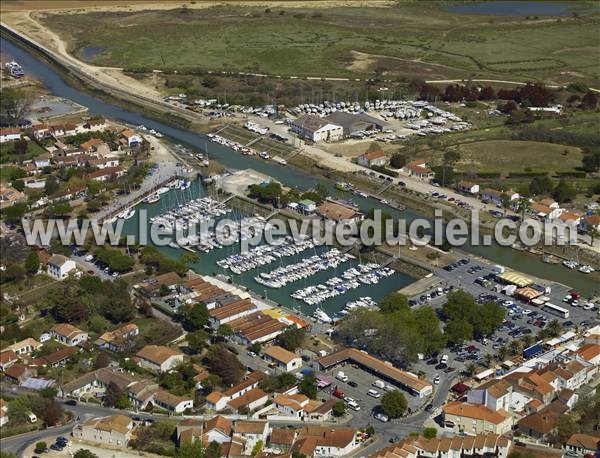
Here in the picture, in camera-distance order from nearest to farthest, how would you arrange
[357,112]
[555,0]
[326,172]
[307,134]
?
[326,172] < [307,134] < [357,112] < [555,0]

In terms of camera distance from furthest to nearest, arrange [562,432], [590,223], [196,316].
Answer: [590,223], [196,316], [562,432]

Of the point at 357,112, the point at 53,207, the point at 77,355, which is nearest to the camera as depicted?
the point at 77,355

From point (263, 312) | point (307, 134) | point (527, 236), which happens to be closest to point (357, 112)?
point (307, 134)

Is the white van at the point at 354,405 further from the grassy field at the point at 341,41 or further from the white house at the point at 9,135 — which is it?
the grassy field at the point at 341,41

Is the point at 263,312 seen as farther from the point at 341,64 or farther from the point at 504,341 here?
the point at 341,64

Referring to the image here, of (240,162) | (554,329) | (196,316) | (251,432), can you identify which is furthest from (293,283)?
(240,162)

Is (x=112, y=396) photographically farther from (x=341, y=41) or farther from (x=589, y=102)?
(x=341, y=41)
